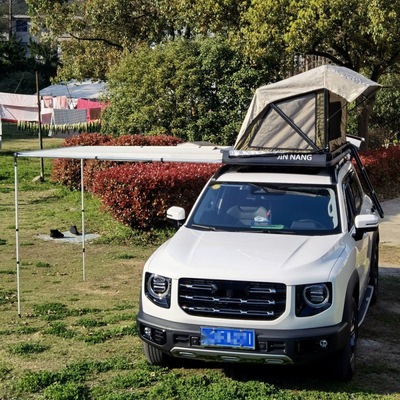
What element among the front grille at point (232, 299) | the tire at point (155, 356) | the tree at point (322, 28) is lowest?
the tire at point (155, 356)

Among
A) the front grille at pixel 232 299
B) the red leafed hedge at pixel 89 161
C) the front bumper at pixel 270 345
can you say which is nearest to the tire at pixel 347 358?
the front bumper at pixel 270 345

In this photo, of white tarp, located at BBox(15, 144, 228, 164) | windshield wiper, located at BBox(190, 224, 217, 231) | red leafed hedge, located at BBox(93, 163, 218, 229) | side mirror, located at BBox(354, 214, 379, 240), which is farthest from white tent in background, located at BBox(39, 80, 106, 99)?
side mirror, located at BBox(354, 214, 379, 240)

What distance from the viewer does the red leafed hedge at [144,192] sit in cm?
1319

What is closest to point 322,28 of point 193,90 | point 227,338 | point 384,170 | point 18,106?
point 384,170

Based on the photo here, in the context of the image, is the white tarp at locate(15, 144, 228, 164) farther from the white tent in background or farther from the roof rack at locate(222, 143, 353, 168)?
the white tent in background

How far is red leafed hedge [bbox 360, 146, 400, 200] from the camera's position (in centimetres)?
→ 1850

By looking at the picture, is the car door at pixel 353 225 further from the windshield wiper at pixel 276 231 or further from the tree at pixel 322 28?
the tree at pixel 322 28

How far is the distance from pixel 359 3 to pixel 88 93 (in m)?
23.0

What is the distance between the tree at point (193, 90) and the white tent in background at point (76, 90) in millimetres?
17582

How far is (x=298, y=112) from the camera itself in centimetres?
927

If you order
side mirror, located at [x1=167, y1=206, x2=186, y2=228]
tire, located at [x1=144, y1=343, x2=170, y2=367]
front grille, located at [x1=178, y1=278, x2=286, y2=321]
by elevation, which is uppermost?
side mirror, located at [x1=167, y1=206, x2=186, y2=228]

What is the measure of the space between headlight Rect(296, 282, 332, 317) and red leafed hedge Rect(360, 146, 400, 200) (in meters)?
12.4

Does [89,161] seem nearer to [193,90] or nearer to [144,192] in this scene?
[193,90]

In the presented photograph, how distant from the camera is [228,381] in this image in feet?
20.9
